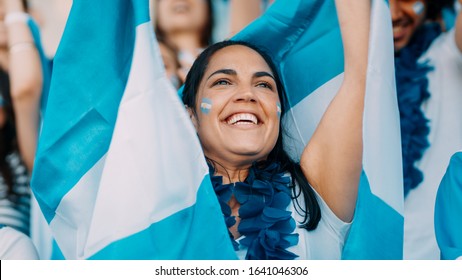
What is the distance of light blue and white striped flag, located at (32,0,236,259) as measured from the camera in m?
2.01

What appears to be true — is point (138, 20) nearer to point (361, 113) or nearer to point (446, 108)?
point (361, 113)

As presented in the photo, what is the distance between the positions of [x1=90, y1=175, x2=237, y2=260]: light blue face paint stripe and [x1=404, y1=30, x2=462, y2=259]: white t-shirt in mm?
913

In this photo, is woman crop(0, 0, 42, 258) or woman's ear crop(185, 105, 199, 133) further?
woman crop(0, 0, 42, 258)

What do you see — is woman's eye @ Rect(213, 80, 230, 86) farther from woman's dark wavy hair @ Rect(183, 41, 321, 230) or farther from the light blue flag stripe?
the light blue flag stripe

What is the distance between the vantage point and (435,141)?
2.81 m

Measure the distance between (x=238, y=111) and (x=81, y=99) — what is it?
16.7 inches

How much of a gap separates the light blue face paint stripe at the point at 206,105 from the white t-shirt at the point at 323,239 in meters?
0.37

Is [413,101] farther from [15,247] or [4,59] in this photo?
[4,59]

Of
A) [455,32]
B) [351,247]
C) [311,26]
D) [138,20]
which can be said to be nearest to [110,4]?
[138,20]

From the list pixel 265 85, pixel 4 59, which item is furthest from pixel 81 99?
pixel 4 59

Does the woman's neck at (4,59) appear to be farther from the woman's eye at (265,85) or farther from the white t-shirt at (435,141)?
the white t-shirt at (435,141)

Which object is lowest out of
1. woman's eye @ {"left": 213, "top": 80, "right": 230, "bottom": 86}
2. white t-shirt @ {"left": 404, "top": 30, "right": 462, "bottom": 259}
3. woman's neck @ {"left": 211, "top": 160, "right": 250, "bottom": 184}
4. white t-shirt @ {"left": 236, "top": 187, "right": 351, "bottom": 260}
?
white t-shirt @ {"left": 404, "top": 30, "right": 462, "bottom": 259}

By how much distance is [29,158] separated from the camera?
3008mm

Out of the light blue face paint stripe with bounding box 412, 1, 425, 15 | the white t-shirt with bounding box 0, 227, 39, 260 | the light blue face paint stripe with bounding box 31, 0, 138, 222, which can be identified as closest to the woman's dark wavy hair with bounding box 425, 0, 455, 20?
the light blue face paint stripe with bounding box 412, 1, 425, 15
